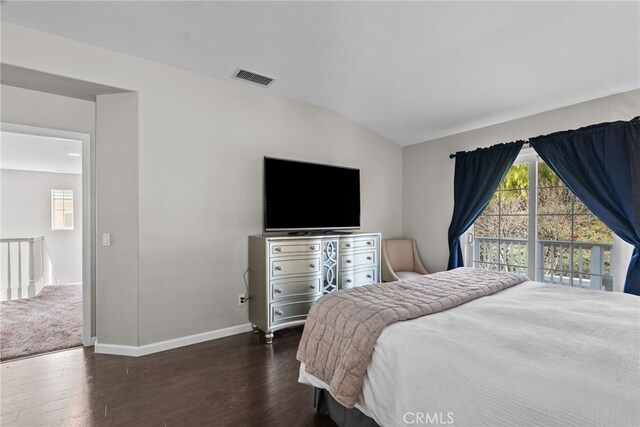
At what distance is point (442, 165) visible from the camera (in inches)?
168

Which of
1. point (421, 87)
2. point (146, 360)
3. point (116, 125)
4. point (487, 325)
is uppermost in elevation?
point (421, 87)

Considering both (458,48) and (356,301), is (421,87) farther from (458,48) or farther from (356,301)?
(356,301)

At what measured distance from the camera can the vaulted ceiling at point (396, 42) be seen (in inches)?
83.7

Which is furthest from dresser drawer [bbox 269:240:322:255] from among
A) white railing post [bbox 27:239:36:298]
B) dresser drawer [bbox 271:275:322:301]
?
white railing post [bbox 27:239:36:298]

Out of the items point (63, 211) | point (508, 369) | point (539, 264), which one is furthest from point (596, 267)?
point (63, 211)

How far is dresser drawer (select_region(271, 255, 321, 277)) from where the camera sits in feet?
9.93

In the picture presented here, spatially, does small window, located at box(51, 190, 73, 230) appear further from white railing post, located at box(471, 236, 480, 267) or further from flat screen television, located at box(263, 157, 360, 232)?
white railing post, located at box(471, 236, 480, 267)

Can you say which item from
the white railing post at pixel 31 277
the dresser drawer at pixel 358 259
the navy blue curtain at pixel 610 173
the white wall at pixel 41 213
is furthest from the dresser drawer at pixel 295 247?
the white wall at pixel 41 213

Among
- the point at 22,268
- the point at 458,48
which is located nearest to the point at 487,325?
the point at 458,48

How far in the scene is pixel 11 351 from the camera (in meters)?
2.72

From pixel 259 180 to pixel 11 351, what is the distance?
9.01ft

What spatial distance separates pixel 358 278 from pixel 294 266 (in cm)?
93

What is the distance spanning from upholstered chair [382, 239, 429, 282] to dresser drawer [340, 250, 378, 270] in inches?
18.5

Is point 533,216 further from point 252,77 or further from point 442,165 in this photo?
point 252,77
